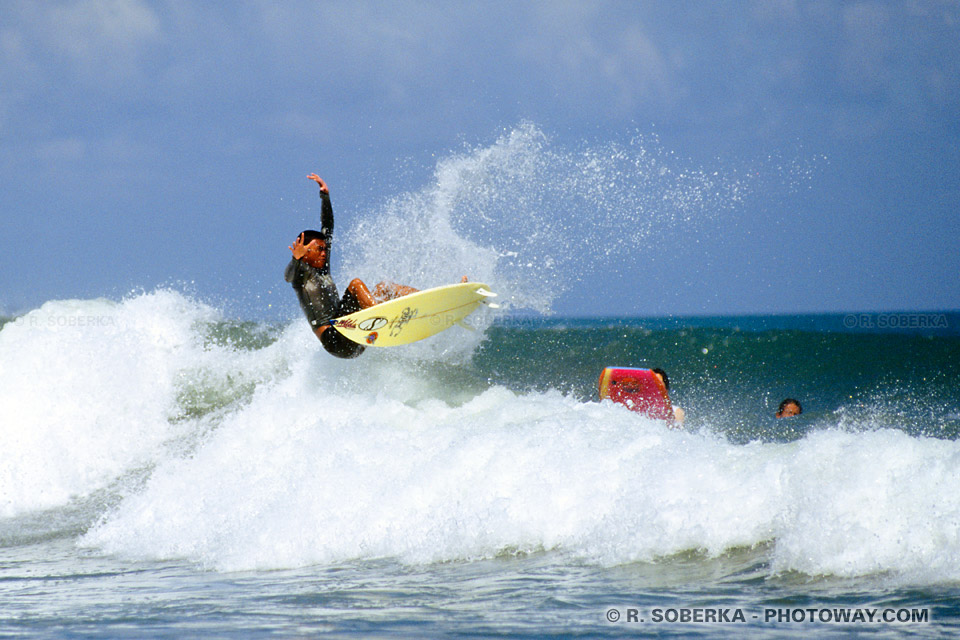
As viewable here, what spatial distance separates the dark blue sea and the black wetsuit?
0.95m

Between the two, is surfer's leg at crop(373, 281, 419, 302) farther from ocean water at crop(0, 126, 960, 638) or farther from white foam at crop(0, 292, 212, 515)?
white foam at crop(0, 292, 212, 515)

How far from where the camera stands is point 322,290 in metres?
8.62

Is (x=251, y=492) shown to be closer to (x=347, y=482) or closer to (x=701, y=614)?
(x=347, y=482)

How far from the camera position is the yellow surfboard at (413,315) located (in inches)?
344

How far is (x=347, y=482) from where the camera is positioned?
241 inches

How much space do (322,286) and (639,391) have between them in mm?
3688

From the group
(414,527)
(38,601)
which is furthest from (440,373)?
(38,601)

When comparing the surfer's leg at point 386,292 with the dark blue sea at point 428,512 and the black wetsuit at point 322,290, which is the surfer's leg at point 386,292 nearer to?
the black wetsuit at point 322,290

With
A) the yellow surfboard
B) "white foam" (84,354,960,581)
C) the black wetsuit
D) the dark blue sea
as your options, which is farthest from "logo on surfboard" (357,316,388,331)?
"white foam" (84,354,960,581)

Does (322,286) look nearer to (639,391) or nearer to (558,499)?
(639,391)

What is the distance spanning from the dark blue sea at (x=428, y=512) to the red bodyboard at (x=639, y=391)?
601 millimetres

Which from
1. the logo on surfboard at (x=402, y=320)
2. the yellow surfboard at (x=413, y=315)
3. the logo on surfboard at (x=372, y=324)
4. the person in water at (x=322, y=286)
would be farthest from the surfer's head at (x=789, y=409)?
the person in water at (x=322, y=286)

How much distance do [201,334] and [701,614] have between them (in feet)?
30.7

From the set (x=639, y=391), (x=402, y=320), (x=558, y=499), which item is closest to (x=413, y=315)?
(x=402, y=320)
